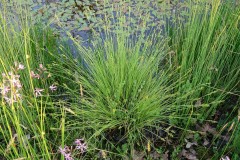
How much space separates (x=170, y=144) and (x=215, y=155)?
277mm

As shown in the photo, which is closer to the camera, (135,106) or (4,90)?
(4,90)

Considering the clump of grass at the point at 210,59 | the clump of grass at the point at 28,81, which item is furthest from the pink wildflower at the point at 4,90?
the clump of grass at the point at 210,59

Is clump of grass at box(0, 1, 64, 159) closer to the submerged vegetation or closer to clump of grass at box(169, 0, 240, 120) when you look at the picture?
the submerged vegetation

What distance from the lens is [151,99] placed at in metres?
1.81

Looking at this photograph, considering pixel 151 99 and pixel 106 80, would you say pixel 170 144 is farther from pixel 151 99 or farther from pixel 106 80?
pixel 106 80

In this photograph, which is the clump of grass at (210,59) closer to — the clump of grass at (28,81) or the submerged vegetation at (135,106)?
the submerged vegetation at (135,106)

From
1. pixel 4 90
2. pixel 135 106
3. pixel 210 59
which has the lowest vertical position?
pixel 135 106

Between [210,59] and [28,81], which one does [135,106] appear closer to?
[210,59]

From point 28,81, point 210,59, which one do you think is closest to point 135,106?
point 210,59

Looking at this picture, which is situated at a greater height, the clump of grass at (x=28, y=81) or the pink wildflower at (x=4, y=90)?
the pink wildflower at (x=4, y=90)

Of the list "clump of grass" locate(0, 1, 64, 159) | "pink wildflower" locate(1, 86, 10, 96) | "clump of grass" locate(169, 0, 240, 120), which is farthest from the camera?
"clump of grass" locate(169, 0, 240, 120)

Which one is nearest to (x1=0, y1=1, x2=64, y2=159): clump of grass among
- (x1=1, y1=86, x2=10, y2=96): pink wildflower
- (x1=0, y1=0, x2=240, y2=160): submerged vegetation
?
(x1=0, y1=0, x2=240, y2=160): submerged vegetation

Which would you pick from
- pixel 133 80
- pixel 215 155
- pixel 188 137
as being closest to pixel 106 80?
pixel 133 80

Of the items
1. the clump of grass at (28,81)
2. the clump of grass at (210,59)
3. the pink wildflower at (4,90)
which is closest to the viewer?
the pink wildflower at (4,90)
